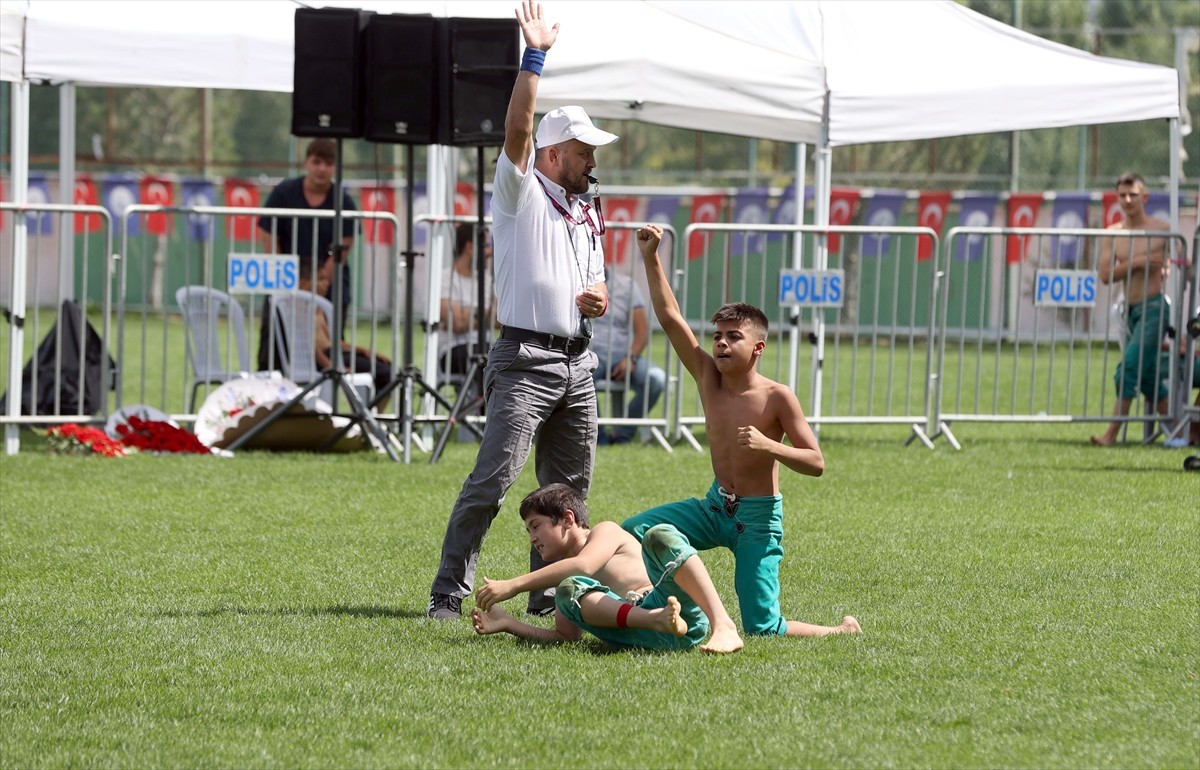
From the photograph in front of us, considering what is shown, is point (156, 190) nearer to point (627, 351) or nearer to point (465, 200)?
point (465, 200)

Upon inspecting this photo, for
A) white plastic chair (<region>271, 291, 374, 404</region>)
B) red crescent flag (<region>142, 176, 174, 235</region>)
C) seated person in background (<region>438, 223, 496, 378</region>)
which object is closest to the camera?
white plastic chair (<region>271, 291, 374, 404</region>)

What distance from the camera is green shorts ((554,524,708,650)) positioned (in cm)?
562

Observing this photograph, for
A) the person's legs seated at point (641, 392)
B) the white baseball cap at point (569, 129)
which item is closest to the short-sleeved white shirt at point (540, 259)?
the white baseball cap at point (569, 129)

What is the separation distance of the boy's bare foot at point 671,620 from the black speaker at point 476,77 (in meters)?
5.20

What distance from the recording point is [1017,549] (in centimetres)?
794

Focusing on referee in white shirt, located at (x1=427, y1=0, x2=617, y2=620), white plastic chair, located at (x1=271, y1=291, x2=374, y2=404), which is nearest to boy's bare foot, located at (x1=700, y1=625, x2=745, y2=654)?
referee in white shirt, located at (x1=427, y1=0, x2=617, y2=620)

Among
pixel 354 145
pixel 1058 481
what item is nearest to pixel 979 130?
pixel 1058 481

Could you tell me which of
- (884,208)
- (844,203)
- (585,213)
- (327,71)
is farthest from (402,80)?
(844,203)

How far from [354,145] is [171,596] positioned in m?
22.8

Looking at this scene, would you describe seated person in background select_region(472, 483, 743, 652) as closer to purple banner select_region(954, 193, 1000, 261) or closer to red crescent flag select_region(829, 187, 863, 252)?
purple banner select_region(954, 193, 1000, 261)

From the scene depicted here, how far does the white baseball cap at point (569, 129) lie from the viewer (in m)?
6.05

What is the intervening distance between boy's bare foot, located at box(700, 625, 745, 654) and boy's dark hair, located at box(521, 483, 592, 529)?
0.61m

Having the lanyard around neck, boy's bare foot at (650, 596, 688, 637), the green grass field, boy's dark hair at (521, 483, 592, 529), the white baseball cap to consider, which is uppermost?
the white baseball cap

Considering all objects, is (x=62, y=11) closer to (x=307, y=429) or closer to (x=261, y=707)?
(x=307, y=429)
